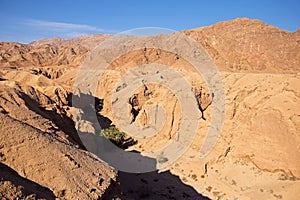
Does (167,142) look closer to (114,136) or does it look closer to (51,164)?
(114,136)

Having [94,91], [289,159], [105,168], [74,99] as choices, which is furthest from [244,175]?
[94,91]

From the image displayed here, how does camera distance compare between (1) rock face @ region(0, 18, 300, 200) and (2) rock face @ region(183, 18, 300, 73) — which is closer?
(1) rock face @ region(0, 18, 300, 200)

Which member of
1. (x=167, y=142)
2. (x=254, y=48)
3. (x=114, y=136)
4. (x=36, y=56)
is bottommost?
(x=114, y=136)

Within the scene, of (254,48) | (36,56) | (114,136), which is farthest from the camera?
(36,56)

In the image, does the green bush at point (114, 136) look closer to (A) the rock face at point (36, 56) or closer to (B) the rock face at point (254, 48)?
(B) the rock face at point (254, 48)

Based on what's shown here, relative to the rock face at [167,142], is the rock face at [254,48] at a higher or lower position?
higher

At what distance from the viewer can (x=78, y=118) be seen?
16.7 meters

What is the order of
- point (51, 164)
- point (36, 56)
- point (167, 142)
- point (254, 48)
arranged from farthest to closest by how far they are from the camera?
point (36, 56)
point (254, 48)
point (167, 142)
point (51, 164)

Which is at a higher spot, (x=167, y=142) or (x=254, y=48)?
(x=254, y=48)

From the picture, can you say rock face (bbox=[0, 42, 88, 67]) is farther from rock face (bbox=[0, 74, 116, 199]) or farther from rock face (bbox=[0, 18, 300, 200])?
rock face (bbox=[0, 74, 116, 199])

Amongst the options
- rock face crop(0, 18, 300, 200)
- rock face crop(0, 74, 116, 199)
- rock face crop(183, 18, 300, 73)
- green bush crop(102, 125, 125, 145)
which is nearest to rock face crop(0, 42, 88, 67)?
rock face crop(183, 18, 300, 73)

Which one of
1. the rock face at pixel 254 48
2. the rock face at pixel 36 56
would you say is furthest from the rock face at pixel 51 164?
the rock face at pixel 36 56

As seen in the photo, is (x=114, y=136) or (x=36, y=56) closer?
(x=114, y=136)

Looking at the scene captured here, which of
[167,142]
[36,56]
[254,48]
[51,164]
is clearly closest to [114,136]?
[167,142]
